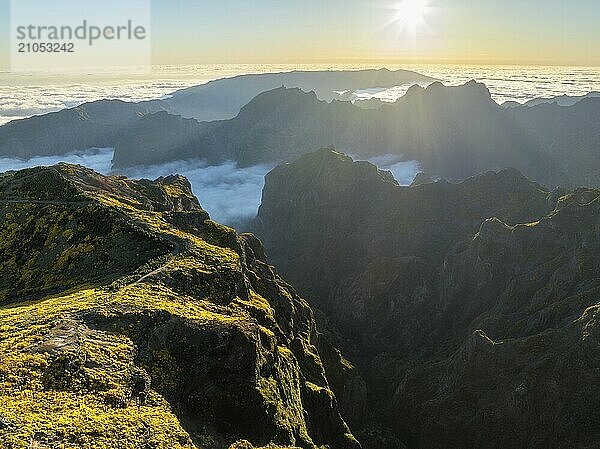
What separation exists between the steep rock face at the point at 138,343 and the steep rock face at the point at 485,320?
37.8m

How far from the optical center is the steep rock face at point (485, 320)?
9175 cm

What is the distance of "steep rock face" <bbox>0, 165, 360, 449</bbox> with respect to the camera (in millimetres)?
32781

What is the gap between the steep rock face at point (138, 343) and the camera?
108ft

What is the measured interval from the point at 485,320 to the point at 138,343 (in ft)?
353

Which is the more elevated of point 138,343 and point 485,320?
point 138,343

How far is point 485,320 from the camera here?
12438 centimetres

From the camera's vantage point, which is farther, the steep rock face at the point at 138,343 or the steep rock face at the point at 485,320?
the steep rock face at the point at 485,320

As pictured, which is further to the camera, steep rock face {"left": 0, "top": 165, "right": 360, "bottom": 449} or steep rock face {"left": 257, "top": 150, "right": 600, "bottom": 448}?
steep rock face {"left": 257, "top": 150, "right": 600, "bottom": 448}

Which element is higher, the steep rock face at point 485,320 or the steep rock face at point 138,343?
the steep rock face at point 138,343

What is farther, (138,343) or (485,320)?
(485,320)

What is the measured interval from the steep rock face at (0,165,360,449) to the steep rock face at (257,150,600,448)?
1490 inches

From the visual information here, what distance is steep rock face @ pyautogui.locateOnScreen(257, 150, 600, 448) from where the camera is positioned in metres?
91.8

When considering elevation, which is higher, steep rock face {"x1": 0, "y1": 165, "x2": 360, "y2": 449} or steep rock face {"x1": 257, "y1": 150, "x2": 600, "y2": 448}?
steep rock face {"x1": 0, "y1": 165, "x2": 360, "y2": 449}

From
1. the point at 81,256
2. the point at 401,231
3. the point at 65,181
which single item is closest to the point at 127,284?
the point at 81,256
